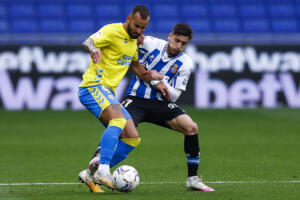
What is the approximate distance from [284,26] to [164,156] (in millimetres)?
12614

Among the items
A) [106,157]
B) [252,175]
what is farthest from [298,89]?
[106,157]

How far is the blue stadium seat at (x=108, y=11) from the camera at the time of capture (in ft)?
68.8

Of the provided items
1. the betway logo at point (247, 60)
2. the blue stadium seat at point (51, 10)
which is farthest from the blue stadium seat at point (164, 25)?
the betway logo at point (247, 60)

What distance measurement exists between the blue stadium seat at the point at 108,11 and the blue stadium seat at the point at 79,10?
25cm

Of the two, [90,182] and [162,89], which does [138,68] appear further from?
[90,182]

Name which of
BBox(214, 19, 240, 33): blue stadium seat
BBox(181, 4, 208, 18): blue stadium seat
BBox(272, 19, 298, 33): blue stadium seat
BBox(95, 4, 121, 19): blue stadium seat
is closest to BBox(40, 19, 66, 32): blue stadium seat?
BBox(95, 4, 121, 19): blue stadium seat

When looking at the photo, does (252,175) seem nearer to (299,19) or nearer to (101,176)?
(101,176)

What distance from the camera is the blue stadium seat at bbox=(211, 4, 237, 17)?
2152cm

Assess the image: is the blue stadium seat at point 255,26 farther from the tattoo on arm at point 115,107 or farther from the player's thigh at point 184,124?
the tattoo on arm at point 115,107

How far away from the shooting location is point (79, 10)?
21031 mm

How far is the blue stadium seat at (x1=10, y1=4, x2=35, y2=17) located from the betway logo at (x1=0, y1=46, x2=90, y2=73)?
11.9 ft

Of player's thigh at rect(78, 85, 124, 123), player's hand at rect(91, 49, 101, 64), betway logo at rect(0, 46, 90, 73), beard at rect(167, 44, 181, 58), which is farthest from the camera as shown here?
betway logo at rect(0, 46, 90, 73)

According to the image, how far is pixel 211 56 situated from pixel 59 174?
1034cm

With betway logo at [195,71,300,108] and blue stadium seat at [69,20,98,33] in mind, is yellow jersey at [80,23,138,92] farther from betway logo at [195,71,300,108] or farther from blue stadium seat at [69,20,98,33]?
blue stadium seat at [69,20,98,33]
